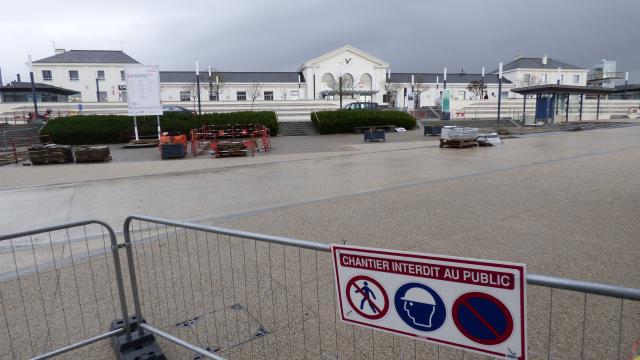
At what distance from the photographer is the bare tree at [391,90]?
228 feet

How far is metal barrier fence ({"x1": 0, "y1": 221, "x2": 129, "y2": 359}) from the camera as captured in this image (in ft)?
11.4

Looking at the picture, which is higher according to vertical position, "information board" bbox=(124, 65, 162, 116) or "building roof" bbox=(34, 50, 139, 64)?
"building roof" bbox=(34, 50, 139, 64)

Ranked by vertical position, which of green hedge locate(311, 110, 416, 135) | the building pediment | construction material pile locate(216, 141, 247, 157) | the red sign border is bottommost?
construction material pile locate(216, 141, 247, 157)

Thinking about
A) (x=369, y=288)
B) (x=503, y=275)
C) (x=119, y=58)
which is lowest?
(x=369, y=288)

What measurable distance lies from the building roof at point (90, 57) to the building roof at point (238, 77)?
598 centimetres

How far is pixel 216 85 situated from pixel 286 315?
2463 inches

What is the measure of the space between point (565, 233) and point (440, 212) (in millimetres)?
2064

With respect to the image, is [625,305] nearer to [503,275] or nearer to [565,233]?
[565,233]

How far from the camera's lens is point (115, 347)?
348 cm

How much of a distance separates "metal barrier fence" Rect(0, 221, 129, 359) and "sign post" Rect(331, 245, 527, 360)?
7.42 ft

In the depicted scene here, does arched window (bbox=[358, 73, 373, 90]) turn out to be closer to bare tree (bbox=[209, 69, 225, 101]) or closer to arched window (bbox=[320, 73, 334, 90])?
arched window (bbox=[320, 73, 334, 90])

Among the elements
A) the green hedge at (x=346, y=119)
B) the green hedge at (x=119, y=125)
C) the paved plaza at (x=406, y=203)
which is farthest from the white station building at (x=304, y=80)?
the paved plaza at (x=406, y=203)

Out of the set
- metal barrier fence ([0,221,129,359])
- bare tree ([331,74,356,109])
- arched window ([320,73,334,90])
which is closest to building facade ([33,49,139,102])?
arched window ([320,73,334,90])

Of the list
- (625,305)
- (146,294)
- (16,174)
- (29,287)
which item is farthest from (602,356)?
(16,174)
